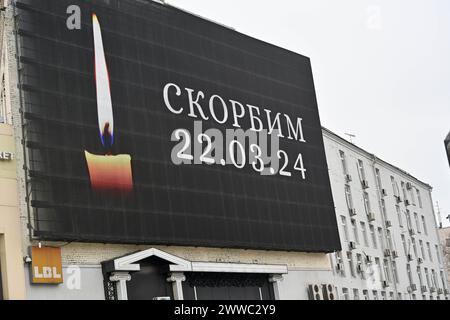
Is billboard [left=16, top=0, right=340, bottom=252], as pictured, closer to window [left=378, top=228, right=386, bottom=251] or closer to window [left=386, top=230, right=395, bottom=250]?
window [left=378, top=228, right=386, bottom=251]

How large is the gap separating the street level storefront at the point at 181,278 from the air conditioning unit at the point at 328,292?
139 inches

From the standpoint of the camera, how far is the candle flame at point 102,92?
33.1 metres

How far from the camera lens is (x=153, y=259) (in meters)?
33.3

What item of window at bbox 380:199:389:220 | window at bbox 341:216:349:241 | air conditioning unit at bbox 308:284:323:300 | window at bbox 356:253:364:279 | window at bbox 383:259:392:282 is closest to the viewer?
air conditioning unit at bbox 308:284:323:300

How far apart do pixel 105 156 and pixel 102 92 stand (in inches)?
109

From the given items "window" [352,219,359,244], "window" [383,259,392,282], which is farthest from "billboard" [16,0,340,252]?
"window" [383,259,392,282]

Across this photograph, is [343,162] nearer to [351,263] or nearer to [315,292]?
[351,263]

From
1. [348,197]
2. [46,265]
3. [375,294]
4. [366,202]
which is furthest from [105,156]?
[366,202]

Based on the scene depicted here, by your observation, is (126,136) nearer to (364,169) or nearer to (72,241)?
(72,241)

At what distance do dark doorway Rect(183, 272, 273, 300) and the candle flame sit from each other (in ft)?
22.6

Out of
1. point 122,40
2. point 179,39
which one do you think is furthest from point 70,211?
point 179,39

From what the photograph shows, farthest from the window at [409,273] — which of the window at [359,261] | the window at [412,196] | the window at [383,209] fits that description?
the window at [359,261]

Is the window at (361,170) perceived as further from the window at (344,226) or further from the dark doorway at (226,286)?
the dark doorway at (226,286)

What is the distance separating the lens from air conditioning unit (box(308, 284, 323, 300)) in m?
40.5
